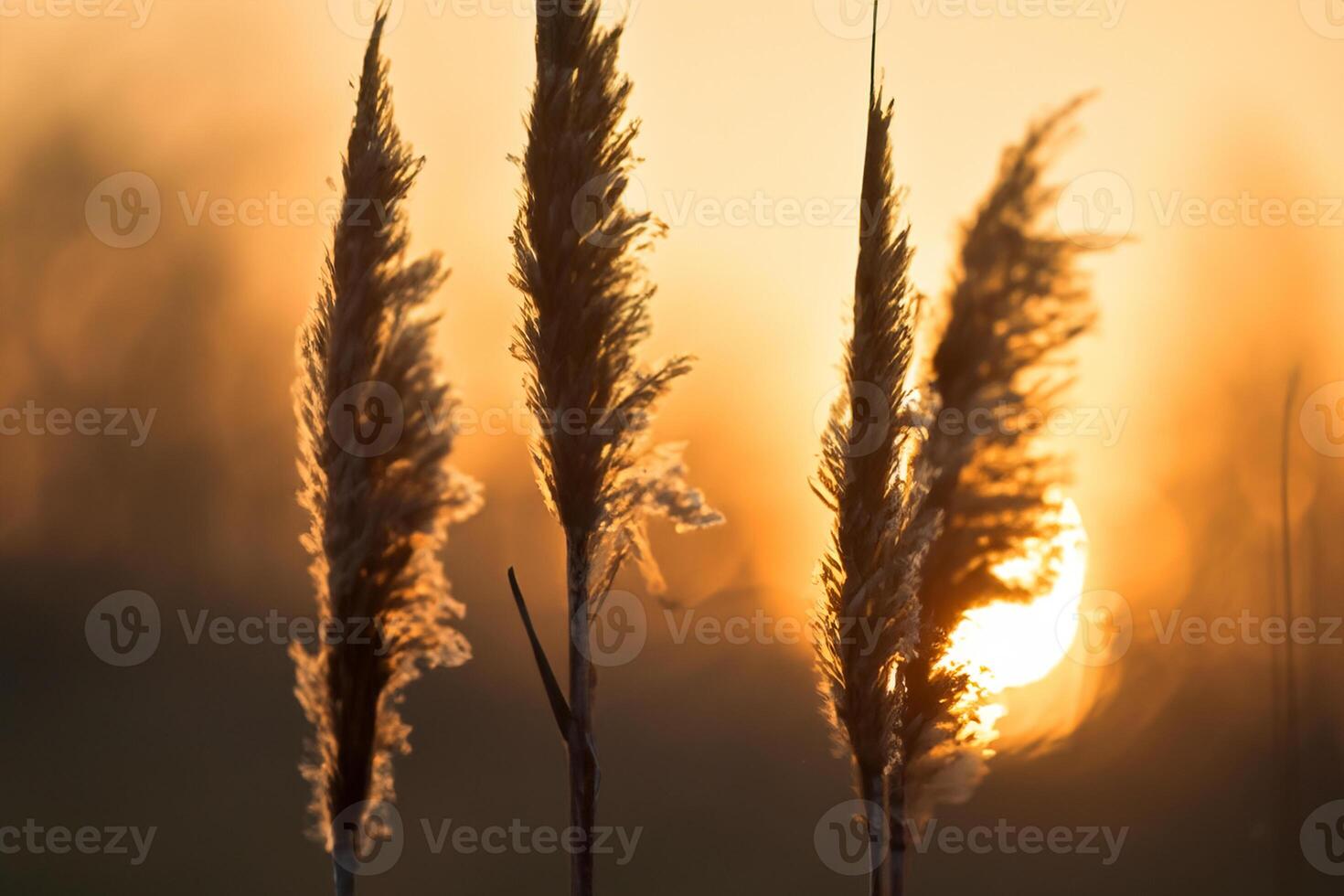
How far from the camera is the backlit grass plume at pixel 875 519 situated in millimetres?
4059

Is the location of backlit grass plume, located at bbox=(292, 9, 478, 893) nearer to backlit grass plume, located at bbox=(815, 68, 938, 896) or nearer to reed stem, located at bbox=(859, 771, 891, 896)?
backlit grass plume, located at bbox=(815, 68, 938, 896)

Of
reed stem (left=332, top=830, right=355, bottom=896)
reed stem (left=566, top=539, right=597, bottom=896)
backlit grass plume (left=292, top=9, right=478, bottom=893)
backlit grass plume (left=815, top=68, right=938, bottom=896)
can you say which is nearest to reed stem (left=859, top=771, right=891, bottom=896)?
backlit grass plume (left=815, top=68, right=938, bottom=896)

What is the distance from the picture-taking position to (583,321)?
3697 millimetres

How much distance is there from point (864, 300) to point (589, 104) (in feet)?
3.93

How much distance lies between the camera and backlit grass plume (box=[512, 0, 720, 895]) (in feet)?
12.1

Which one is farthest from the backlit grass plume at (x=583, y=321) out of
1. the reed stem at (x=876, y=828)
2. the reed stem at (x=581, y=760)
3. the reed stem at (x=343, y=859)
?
the reed stem at (x=876, y=828)

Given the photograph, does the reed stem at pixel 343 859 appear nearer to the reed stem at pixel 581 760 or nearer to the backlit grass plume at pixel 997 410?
the reed stem at pixel 581 760

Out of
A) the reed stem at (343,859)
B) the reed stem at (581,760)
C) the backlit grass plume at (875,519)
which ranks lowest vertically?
the reed stem at (343,859)

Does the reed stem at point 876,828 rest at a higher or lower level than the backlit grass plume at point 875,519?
lower

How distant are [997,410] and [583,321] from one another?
63.7 inches

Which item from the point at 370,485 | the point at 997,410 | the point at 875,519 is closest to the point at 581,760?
the point at 370,485

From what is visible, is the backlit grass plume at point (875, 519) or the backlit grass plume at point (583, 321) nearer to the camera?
the backlit grass plume at point (583, 321)

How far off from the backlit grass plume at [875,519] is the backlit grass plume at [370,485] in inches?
52.0

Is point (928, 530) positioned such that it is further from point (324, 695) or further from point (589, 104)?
point (324, 695)
